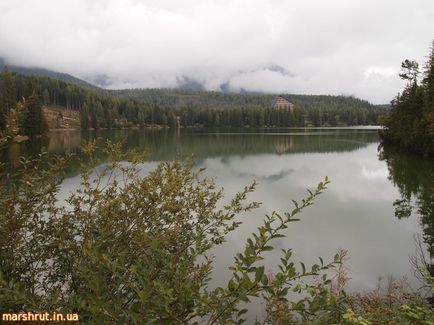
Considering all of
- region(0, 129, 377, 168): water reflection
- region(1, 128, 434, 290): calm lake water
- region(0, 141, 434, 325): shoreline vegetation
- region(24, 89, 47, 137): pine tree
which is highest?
region(24, 89, 47, 137): pine tree

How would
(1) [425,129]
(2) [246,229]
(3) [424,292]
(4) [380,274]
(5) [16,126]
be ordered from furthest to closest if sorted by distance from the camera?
1. (1) [425,129]
2. (2) [246,229]
3. (4) [380,274]
4. (3) [424,292]
5. (5) [16,126]

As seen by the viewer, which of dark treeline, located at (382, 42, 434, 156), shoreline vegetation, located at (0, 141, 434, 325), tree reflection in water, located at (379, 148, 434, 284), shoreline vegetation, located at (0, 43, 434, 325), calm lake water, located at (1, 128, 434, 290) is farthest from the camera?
dark treeline, located at (382, 42, 434, 156)

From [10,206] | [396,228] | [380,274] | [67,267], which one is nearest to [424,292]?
[380,274]

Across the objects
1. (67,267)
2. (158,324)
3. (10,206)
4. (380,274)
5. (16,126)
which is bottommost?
(380,274)

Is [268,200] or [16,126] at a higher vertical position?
[16,126]

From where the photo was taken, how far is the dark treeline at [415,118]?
51594 mm

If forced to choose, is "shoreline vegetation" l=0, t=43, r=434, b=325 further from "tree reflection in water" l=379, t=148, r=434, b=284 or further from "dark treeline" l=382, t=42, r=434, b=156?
"dark treeline" l=382, t=42, r=434, b=156

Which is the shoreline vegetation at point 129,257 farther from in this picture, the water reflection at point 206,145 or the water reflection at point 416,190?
the water reflection at point 206,145

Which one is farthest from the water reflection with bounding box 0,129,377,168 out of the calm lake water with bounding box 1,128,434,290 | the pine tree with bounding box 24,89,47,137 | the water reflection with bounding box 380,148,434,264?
the water reflection with bounding box 380,148,434,264

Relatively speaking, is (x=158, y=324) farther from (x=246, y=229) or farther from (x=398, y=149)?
(x=398, y=149)

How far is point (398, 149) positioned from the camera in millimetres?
66562

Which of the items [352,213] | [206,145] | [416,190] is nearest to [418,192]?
[416,190]

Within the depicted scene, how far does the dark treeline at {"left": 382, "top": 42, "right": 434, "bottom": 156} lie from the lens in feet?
169

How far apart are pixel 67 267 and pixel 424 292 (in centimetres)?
1306
